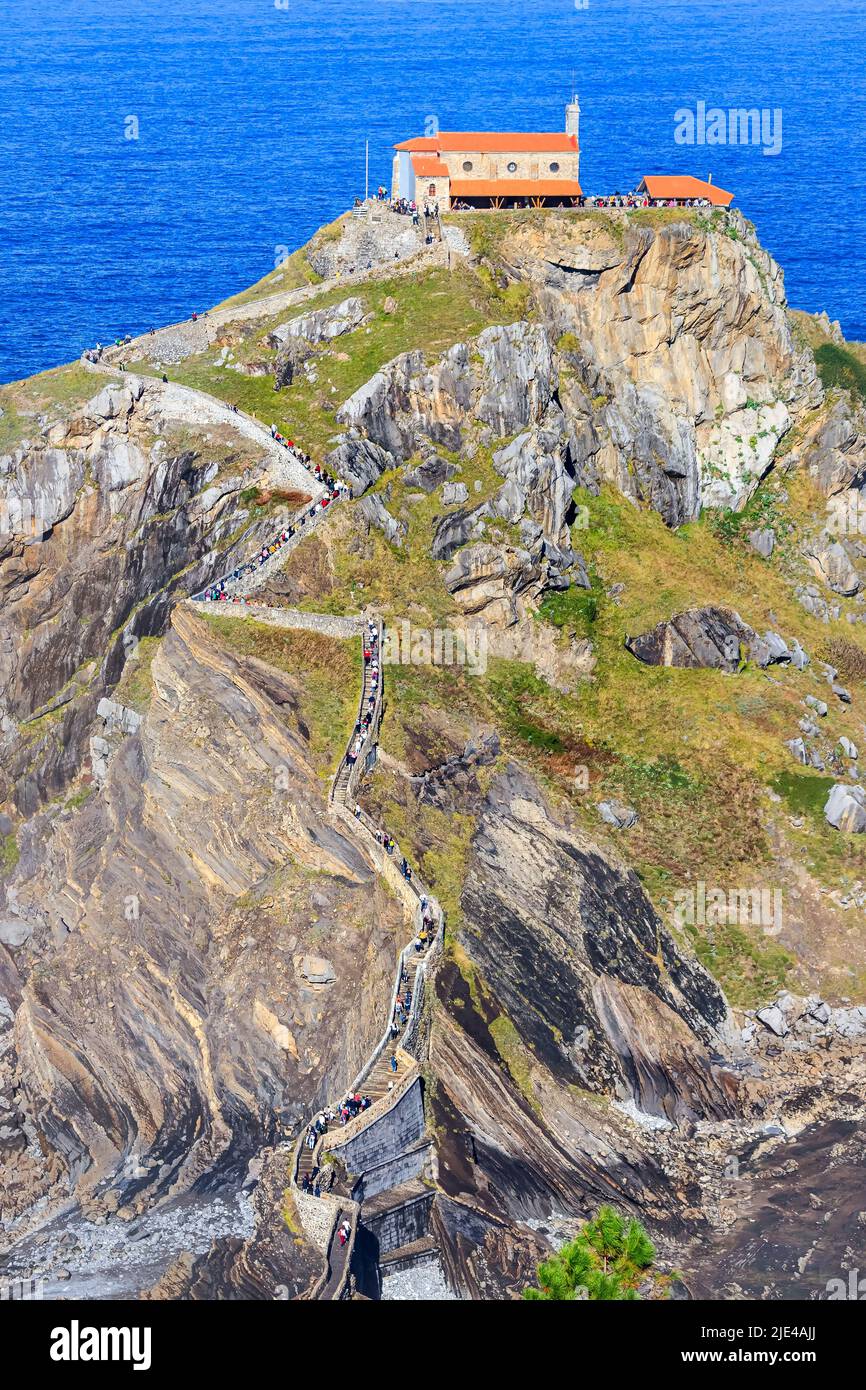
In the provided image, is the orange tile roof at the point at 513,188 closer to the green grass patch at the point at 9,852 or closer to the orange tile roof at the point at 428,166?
the orange tile roof at the point at 428,166

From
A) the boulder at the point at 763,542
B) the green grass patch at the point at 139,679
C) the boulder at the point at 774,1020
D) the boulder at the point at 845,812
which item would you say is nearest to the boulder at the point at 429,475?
the green grass patch at the point at 139,679

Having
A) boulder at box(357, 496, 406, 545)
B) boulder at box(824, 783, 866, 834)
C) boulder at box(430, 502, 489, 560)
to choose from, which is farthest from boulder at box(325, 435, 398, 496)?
boulder at box(824, 783, 866, 834)

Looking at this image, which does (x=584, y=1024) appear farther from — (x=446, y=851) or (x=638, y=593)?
(x=638, y=593)

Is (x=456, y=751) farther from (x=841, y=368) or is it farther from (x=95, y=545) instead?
(x=841, y=368)

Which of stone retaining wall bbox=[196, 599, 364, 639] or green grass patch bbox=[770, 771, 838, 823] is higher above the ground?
stone retaining wall bbox=[196, 599, 364, 639]

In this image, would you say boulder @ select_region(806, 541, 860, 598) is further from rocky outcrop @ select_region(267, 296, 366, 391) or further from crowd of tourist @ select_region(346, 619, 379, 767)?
crowd of tourist @ select_region(346, 619, 379, 767)

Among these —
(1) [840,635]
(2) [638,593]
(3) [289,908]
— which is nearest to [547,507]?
(2) [638,593]
